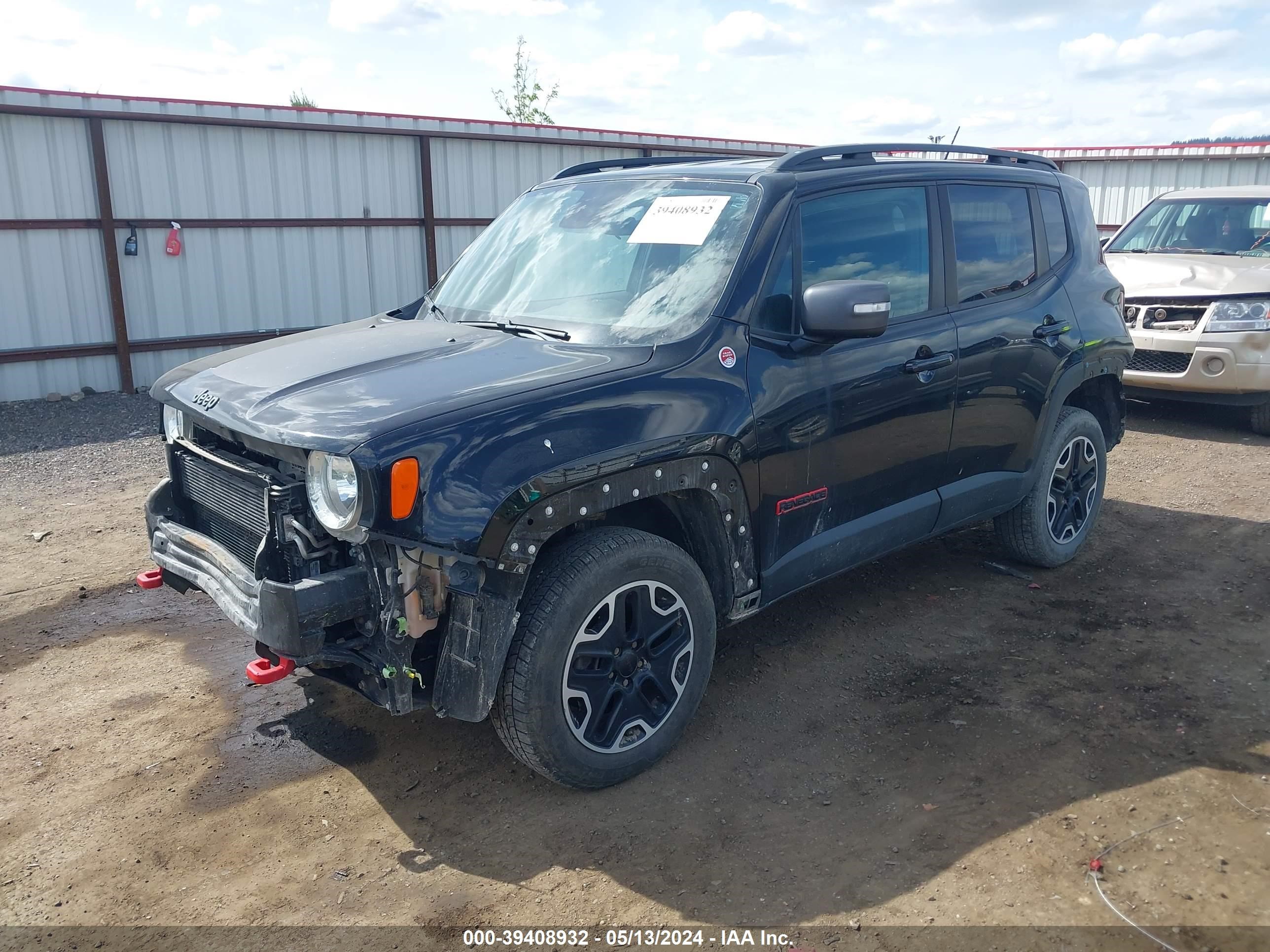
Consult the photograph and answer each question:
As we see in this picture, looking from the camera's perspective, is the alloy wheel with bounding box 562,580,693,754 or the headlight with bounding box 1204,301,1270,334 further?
the headlight with bounding box 1204,301,1270,334

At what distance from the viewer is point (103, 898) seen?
116 inches

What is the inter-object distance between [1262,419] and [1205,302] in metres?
1.19

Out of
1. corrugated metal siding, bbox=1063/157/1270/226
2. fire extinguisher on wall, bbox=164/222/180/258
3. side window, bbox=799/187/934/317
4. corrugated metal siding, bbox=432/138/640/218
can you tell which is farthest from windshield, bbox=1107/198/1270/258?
fire extinguisher on wall, bbox=164/222/180/258

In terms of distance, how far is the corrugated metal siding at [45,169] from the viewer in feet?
32.7

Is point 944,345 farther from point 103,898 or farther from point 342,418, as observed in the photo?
point 103,898

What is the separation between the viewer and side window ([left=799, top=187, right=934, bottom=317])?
3.94m

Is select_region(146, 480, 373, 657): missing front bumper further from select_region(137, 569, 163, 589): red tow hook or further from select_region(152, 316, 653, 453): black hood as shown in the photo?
select_region(137, 569, 163, 589): red tow hook

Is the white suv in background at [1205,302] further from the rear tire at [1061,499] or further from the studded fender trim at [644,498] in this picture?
the studded fender trim at [644,498]

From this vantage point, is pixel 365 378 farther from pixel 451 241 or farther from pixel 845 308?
pixel 451 241

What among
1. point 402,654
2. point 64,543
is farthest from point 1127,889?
point 64,543

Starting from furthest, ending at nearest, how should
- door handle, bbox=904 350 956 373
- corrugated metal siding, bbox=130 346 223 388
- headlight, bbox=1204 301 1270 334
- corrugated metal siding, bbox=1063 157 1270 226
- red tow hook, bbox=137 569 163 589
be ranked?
corrugated metal siding, bbox=1063 157 1270 226 < corrugated metal siding, bbox=130 346 223 388 < headlight, bbox=1204 301 1270 334 < door handle, bbox=904 350 956 373 < red tow hook, bbox=137 569 163 589

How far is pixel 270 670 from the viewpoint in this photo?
319cm

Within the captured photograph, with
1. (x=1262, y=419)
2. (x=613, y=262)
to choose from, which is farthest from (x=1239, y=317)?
(x=613, y=262)

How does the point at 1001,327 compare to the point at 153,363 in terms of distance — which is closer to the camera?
the point at 1001,327
